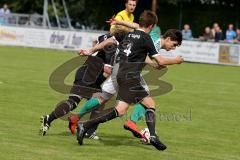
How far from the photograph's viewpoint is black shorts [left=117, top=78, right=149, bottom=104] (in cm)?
925

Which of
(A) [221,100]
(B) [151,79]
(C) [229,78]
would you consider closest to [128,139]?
(B) [151,79]

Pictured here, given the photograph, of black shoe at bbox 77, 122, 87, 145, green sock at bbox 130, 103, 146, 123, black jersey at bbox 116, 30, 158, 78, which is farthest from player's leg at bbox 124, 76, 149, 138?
black shoe at bbox 77, 122, 87, 145

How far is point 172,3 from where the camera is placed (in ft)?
172

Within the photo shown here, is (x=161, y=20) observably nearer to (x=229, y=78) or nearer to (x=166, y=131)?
(x=229, y=78)

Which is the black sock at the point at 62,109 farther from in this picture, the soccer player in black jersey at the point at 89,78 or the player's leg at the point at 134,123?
the player's leg at the point at 134,123

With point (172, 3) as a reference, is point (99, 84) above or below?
above

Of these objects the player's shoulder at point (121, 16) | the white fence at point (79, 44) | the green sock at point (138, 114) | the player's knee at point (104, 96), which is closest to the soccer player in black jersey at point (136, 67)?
the player's knee at point (104, 96)

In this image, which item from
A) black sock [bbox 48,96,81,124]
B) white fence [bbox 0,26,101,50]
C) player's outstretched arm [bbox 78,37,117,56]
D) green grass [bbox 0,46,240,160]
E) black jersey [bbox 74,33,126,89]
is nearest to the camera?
green grass [bbox 0,46,240,160]

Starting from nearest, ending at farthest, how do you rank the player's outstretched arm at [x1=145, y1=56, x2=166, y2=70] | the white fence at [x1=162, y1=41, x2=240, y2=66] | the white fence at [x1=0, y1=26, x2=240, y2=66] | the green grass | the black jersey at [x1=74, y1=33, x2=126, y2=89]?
1. the green grass
2. the player's outstretched arm at [x1=145, y1=56, x2=166, y2=70]
3. the black jersey at [x1=74, y1=33, x2=126, y2=89]
4. the white fence at [x1=162, y1=41, x2=240, y2=66]
5. the white fence at [x1=0, y1=26, x2=240, y2=66]

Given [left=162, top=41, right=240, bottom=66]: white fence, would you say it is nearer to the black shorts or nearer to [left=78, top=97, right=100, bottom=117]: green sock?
[left=78, top=97, right=100, bottom=117]: green sock

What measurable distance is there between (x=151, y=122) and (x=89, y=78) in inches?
57.2

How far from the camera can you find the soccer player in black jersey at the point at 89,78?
998cm

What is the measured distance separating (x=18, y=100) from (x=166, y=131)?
13.4 ft

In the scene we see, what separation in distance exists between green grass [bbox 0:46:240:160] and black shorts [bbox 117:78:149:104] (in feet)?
2.22
